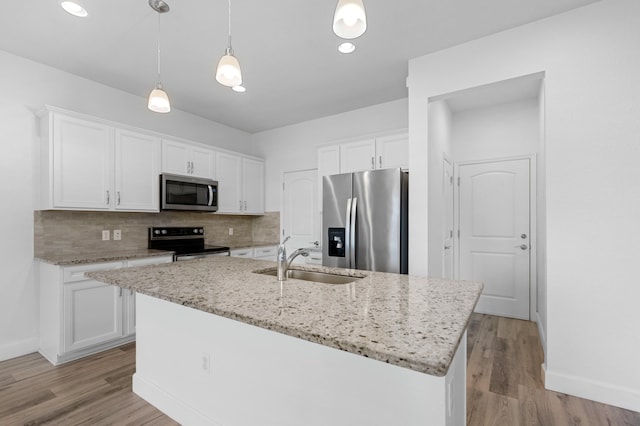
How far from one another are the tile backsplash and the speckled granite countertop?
5.22 feet

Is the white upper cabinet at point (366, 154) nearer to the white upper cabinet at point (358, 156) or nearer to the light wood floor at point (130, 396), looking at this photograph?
the white upper cabinet at point (358, 156)

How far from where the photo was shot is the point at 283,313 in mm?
1165

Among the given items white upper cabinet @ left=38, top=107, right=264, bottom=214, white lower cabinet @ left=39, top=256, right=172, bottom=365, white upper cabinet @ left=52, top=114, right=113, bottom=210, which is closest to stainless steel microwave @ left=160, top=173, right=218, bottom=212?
white upper cabinet @ left=38, top=107, right=264, bottom=214

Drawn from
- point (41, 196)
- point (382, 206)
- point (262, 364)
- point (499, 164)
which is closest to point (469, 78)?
point (382, 206)

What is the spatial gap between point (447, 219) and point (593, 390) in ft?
6.60

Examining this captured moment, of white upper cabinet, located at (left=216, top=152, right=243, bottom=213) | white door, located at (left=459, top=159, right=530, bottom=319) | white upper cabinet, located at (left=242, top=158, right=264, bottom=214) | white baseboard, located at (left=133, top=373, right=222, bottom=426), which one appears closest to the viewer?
white baseboard, located at (left=133, top=373, right=222, bottom=426)

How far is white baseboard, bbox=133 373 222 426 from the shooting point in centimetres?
172

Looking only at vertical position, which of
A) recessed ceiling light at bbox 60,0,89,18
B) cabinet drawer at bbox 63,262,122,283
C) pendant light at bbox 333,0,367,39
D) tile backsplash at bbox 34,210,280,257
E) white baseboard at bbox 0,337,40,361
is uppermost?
recessed ceiling light at bbox 60,0,89,18

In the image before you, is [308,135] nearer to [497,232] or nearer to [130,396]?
[497,232]

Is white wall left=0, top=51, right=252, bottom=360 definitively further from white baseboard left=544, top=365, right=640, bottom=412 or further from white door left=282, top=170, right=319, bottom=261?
white baseboard left=544, top=365, right=640, bottom=412

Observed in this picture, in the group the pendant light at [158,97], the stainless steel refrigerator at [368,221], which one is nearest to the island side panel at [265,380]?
the pendant light at [158,97]

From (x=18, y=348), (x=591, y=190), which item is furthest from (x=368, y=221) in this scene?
(x=18, y=348)

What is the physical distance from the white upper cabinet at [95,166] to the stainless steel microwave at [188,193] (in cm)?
10

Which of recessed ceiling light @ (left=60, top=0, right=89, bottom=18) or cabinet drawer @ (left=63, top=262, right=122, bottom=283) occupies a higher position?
recessed ceiling light @ (left=60, top=0, right=89, bottom=18)
